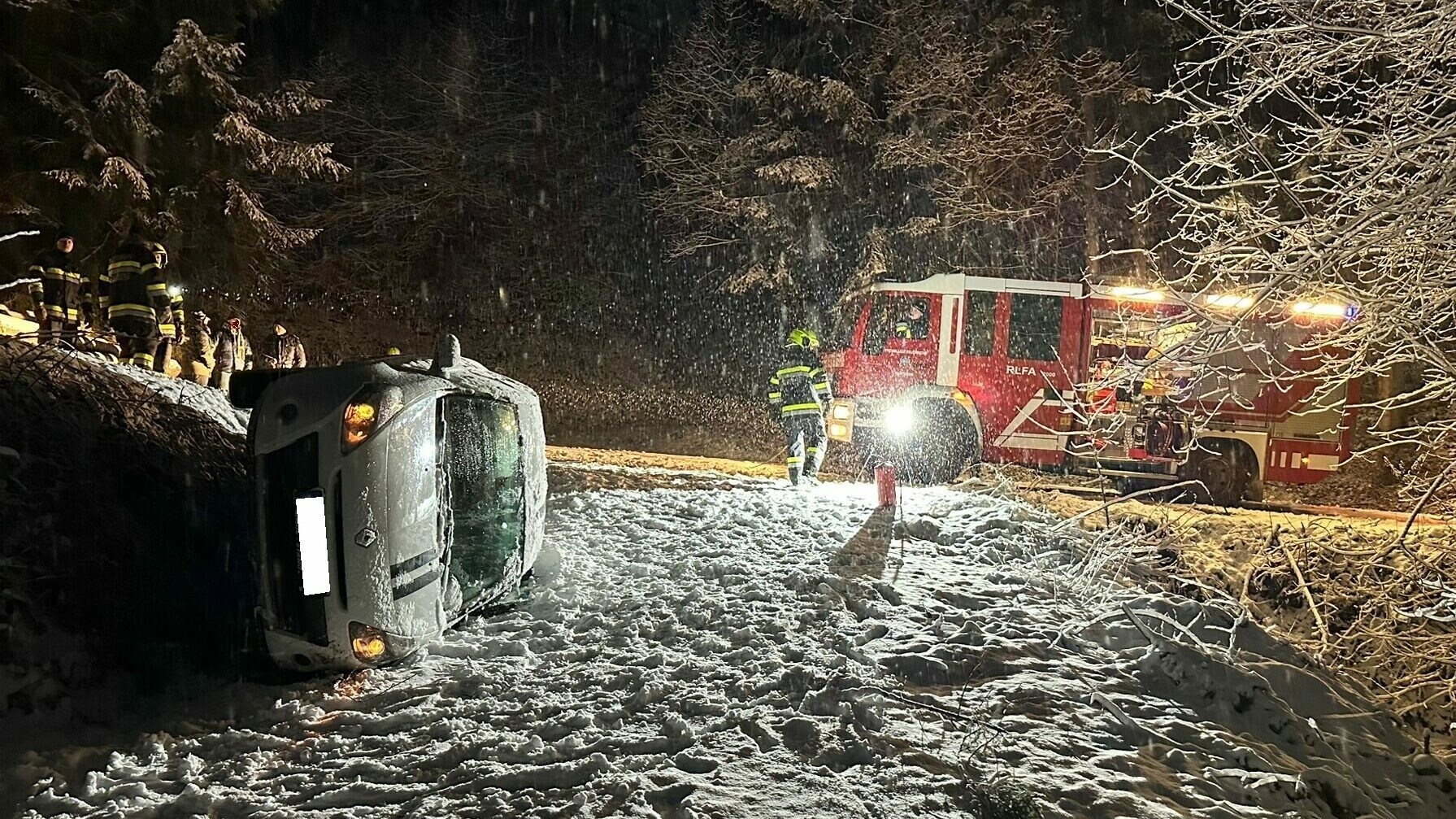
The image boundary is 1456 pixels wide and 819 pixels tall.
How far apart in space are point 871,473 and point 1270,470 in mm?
5085

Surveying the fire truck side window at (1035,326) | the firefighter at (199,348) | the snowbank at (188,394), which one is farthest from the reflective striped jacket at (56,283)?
the fire truck side window at (1035,326)

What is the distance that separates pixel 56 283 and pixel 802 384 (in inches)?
359

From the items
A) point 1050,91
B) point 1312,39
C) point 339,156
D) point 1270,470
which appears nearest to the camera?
point 1312,39

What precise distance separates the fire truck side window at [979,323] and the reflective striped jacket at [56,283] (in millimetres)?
10926

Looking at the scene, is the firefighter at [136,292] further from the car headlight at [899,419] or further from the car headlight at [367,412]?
the car headlight at [899,419]

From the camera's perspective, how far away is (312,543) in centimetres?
393

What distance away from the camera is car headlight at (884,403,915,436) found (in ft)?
35.8

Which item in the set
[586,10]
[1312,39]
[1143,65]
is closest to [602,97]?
[586,10]

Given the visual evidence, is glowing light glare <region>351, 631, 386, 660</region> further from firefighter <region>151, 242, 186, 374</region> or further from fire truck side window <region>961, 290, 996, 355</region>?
fire truck side window <region>961, 290, 996, 355</region>

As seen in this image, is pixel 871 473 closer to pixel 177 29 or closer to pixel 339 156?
pixel 177 29

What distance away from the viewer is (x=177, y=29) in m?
13.5

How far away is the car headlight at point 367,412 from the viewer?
13.1ft

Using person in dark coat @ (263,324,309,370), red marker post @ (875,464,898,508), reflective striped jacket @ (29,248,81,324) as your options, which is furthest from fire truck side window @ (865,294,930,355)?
reflective striped jacket @ (29,248,81,324)

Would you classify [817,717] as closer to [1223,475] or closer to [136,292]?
[1223,475]
